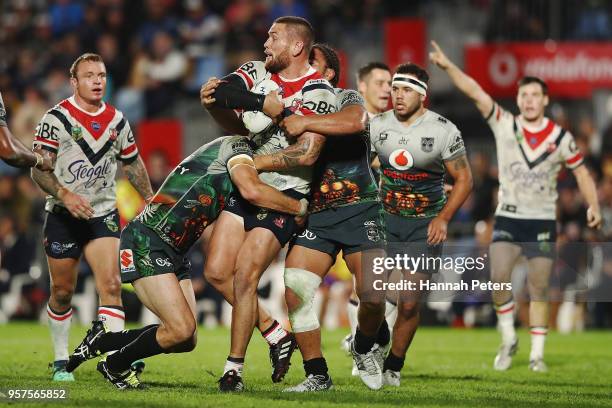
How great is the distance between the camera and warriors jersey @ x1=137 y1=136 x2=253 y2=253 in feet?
28.0

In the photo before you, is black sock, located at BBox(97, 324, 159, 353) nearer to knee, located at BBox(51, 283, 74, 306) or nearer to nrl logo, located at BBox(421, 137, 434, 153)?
knee, located at BBox(51, 283, 74, 306)

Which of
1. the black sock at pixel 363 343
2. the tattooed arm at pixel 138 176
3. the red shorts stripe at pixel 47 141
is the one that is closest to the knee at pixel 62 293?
the tattooed arm at pixel 138 176

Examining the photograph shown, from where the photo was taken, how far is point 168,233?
8562 millimetres

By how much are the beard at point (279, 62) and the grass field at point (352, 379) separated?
8.10 feet

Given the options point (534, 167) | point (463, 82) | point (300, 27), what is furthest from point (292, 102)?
point (534, 167)

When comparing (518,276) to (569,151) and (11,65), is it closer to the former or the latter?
(569,151)

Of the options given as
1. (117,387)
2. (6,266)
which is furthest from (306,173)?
(6,266)

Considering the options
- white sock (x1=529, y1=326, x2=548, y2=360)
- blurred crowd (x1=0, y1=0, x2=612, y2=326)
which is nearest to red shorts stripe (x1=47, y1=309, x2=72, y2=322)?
white sock (x1=529, y1=326, x2=548, y2=360)

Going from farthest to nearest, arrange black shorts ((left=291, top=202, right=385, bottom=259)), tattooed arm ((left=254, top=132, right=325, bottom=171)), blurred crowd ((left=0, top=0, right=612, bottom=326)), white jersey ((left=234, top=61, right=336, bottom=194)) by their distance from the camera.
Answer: blurred crowd ((left=0, top=0, right=612, bottom=326)) < black shorts ((left=291, top=202, right=385, bottom=259)) < white jersey ((left=234, top=61, right=336, bottom=194)) < tattooed arm ((left=254, top=132, right=325, bottom=171))

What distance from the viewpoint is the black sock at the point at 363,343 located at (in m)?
9.29

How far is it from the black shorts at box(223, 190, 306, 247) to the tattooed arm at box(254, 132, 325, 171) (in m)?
0.33

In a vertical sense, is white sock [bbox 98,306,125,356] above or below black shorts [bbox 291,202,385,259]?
Result: below

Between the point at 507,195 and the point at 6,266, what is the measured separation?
32.6ft

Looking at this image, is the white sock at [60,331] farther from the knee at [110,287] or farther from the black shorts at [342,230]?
the black shorts at [342,230]
